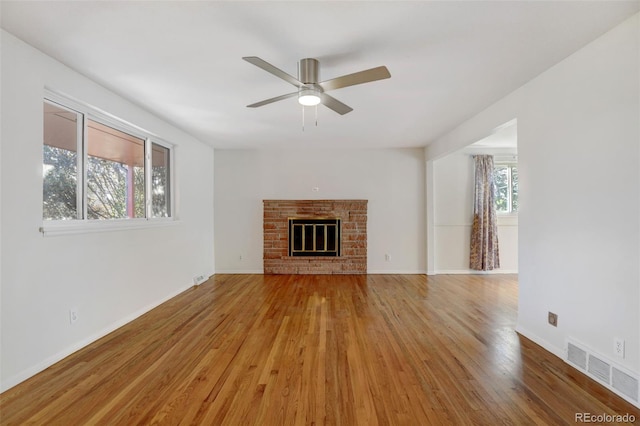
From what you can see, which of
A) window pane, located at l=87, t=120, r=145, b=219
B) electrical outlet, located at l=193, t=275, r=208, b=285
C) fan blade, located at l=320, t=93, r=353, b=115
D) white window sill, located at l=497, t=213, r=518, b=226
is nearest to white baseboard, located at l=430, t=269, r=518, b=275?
white window sill, located at l=497, t=213, r=518, b=226

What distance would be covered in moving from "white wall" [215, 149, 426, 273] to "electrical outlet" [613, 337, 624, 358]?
3494 mm

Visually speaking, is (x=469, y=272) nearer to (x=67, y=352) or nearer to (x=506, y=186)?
(x=506, y=186)

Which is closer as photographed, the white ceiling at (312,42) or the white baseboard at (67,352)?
the white ceiling at (312,42)

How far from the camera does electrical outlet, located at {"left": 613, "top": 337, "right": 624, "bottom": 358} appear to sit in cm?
177

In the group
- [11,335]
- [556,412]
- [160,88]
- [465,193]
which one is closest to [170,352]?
[11,335]

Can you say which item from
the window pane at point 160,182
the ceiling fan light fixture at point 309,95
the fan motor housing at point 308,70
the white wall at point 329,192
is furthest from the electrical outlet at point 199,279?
the fan motor housing at point 308,70

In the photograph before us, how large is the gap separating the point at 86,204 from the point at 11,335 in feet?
3.81

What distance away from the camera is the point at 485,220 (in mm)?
5020

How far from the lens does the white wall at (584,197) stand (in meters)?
1.74

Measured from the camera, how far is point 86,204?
2.56 meters

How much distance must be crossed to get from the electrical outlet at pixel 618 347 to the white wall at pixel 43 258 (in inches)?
160

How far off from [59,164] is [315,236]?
12.5ft

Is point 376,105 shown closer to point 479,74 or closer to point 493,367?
point 479,74

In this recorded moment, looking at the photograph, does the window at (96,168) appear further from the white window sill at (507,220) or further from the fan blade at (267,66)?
the white window sill at (507,220)
